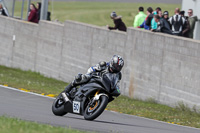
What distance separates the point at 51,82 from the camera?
22281mm

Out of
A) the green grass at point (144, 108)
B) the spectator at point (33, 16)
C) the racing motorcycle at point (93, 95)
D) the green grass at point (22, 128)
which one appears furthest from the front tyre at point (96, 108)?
the spectator at point (33, 16)

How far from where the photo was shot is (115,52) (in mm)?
20016

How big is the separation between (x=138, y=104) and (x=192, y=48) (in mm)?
2486

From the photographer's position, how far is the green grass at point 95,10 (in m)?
48.3

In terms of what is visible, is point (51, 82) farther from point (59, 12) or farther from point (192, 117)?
point (59, 12)

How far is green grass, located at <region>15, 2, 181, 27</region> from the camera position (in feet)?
159

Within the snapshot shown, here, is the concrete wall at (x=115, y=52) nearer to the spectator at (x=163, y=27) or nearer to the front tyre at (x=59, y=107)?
the spectator at (x=163, y=27)

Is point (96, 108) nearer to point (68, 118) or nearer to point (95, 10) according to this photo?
point (68, 118)

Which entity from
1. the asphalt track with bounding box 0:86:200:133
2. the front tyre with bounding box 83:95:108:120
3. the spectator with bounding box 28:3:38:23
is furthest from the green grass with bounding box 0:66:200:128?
the spectator with bounding box 28:3:38:23

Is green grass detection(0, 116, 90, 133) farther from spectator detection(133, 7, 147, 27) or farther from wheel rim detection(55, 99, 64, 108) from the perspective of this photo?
spectator detection(133, 7, 147, 27)

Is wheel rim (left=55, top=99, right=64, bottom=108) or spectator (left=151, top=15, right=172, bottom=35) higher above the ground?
spectator (left=151, top=15, right=172, bottom=35)

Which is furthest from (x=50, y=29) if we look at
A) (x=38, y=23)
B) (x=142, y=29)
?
(x=142, y=29)

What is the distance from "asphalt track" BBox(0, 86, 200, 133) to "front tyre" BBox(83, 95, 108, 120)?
0.48 ft

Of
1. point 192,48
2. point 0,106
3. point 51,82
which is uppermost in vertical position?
point 192,48
